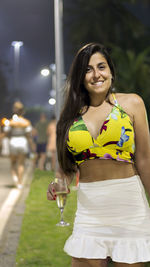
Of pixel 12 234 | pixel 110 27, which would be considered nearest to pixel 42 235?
pixel 12 234

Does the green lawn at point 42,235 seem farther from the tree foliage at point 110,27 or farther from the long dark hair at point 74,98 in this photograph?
the tree foliage at point 110,27

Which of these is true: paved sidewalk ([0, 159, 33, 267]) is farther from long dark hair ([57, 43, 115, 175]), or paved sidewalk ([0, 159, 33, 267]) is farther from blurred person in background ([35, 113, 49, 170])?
blurred person in background ([35, 113, 49, 170])

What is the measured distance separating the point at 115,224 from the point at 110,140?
42 cm

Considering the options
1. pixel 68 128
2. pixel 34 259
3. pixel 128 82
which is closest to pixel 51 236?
pixel 34 259

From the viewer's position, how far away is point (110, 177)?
2947 millimetres

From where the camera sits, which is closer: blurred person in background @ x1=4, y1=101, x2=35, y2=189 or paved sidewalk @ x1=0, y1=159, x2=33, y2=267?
Answer: paved sidewalk @ x1=0, y1=159, x2=33, y2=267

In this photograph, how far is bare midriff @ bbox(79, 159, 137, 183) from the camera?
9.68 ft

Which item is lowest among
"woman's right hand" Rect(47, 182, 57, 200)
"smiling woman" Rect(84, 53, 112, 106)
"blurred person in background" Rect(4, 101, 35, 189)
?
"blurred person in background" Rect(4, 101, 35, 189)

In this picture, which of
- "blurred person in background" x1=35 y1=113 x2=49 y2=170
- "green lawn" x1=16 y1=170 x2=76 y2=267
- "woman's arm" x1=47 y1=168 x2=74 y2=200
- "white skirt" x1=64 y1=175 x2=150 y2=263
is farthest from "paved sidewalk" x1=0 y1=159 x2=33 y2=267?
"blurred person in background" x1=35 y1=113 x2=49 y2=170

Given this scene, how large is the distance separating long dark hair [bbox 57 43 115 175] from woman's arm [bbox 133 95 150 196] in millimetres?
252

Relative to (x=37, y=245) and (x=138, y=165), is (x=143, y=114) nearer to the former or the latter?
(x=138, y=165)

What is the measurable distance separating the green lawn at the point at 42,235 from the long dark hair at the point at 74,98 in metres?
2.97

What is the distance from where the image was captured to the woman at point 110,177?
114 inches

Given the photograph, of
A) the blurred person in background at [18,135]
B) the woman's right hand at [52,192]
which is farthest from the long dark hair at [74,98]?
the blurred person in background at [18,135]
